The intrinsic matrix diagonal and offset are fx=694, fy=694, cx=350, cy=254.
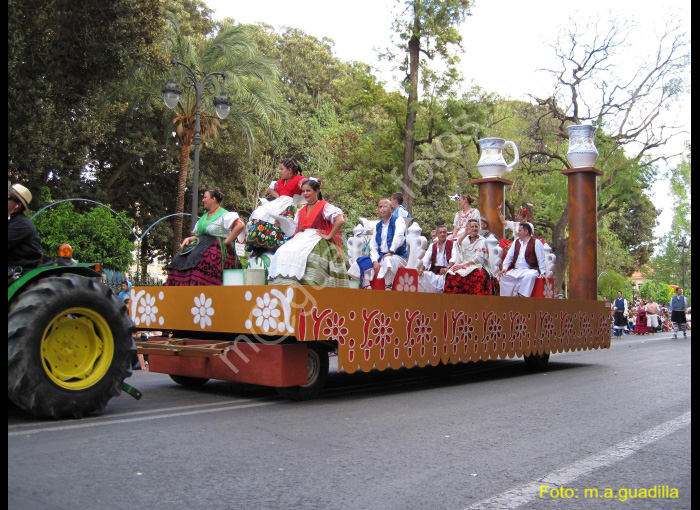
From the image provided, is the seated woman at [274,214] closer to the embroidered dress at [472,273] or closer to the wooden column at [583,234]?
the embroidered dress at [472,273]

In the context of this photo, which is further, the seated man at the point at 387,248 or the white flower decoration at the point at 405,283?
the white flower decoration at the point at 405,283

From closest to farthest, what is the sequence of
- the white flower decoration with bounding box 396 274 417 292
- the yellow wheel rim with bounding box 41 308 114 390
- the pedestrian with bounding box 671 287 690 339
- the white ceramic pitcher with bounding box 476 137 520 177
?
1. the yellow wheel rim with bounding box 41 308 114 390
2. the white flower decoration with bounding box 396 274 417 292
3. the white ceramic pitcher with bounding box 476 137 520 177
4. the pedestrian with bounding box 671 287 690 339

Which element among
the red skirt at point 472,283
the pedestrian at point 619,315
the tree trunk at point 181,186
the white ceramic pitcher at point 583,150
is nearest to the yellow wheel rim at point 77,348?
the red skirt at point 472,283

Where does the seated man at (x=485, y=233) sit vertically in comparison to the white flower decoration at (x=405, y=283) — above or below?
above

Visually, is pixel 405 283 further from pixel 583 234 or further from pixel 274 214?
pixel 583 234

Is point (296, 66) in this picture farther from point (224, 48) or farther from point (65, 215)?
point (65, 215)

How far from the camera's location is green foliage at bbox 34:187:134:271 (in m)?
21.1

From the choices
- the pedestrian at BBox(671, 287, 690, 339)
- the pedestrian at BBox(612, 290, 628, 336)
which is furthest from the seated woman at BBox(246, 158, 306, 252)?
the pedestrian at BBox(612, 290, 628, 336)

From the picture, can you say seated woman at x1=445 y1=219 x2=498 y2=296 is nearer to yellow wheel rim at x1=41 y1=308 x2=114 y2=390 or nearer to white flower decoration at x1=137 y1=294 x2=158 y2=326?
white flower decoration at x1=137 y1=294 x2=158 y2=326

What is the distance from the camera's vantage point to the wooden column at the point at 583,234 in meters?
13.7

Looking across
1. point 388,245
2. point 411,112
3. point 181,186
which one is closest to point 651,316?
point 411,112

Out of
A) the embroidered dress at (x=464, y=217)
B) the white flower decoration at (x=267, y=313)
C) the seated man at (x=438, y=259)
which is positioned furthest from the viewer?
the embroidered dress at (x=464, y=217)

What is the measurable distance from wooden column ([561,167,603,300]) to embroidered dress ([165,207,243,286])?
7.83 meters

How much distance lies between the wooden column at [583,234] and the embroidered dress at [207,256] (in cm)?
783
